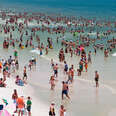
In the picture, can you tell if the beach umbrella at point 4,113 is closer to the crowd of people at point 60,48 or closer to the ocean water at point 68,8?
the crowd of people at point 60,48

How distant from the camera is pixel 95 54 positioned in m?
33.0

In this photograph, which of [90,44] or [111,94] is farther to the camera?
[90,44]

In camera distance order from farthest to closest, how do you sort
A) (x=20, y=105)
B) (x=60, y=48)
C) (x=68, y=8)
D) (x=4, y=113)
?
(x=68, y=8), (x=60, y=48), (x=20, y=105), (x=4, y=113)

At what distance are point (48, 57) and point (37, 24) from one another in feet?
92.0

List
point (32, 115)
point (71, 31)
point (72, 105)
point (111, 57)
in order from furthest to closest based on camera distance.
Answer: point (71, 31)
point (111, 57)
point (72, 105)
point (32, 115)

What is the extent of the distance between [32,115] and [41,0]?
15122 centimetres

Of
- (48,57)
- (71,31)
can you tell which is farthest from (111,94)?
(71,31)

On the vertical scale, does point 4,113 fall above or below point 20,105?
below

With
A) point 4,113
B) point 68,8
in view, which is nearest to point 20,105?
point 4,113

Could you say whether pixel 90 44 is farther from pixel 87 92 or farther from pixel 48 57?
pixel 87 92

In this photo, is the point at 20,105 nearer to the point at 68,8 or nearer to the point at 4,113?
the point at 4,113

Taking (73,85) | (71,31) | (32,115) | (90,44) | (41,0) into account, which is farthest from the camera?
(41,0)

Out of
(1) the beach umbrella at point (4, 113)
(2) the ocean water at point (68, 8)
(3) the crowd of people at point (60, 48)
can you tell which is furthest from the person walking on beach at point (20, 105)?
(2) the ocean water at point (68, 8)

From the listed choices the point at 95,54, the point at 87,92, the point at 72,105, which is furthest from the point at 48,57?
the point at 72,105
